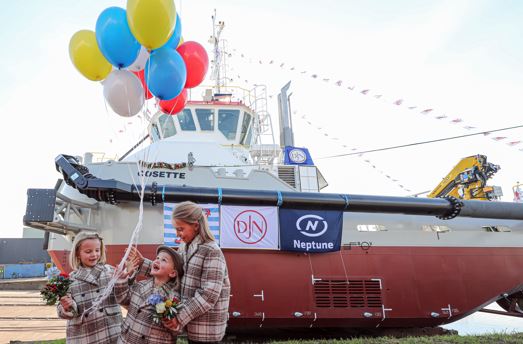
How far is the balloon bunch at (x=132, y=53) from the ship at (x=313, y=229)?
3.35 feet

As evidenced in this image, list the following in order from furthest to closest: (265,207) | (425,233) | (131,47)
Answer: (425,233)
(265,207)
(131,47)

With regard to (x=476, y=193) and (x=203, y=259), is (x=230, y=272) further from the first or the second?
(x=476, y=193)

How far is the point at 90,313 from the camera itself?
2.34 meters

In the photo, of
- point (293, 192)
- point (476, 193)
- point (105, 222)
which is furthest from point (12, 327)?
point (476, 193)

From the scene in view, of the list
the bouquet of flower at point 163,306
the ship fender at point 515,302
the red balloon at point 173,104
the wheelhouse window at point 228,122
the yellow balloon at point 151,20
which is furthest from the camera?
the wheelhouse window at point 228,122

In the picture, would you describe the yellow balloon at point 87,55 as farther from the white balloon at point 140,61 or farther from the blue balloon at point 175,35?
the blue balloon at point 175,35

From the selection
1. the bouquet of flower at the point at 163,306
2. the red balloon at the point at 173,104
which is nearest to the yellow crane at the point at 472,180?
the red balloon at the point at 173,104

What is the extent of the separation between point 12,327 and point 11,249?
2548cm

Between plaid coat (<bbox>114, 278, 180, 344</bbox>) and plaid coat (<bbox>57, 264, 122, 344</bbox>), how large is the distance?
0.35m

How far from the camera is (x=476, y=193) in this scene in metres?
8.58

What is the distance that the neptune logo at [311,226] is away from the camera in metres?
6.21

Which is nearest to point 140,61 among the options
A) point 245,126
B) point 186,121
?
point 186,121

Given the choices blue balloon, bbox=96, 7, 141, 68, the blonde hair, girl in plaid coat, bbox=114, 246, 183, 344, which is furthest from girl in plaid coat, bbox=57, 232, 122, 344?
blue balloon, bbox=96, 7, 141, 68

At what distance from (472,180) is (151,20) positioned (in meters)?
8.21
